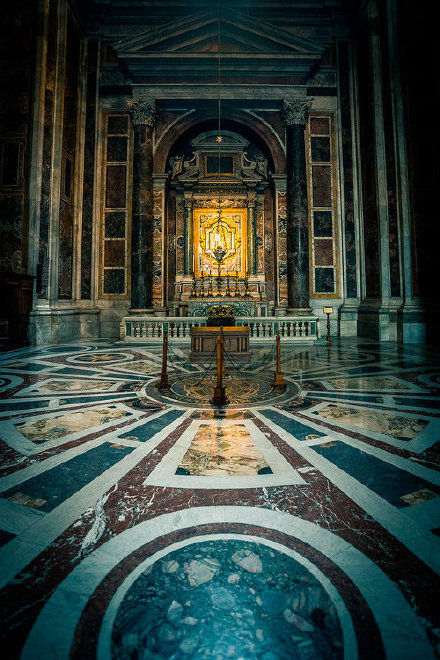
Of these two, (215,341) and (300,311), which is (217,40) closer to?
(300,311)

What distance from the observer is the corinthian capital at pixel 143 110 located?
11656mm

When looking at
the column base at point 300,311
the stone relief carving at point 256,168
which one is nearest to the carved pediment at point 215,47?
the stone relief carving at point 256,168

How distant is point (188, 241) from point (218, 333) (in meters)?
8.35

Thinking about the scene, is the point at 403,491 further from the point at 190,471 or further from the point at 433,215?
the point at 433,215

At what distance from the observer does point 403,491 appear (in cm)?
195

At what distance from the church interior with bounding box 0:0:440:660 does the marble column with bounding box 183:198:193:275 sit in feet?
0.33

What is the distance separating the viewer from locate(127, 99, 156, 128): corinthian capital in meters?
11.7

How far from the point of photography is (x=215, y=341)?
725 cm

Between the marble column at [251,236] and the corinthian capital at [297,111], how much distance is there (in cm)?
342

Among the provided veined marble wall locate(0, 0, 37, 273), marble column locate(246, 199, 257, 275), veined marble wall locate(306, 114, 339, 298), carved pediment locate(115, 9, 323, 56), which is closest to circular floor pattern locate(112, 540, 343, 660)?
veined marble wall locate(0, 0, 37, 273)

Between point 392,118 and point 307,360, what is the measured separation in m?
9.00

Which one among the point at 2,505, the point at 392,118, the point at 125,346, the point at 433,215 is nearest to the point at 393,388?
the point at 2,505

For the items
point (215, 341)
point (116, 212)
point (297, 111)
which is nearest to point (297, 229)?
point (297, 111)

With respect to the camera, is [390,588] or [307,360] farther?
[307,360]
